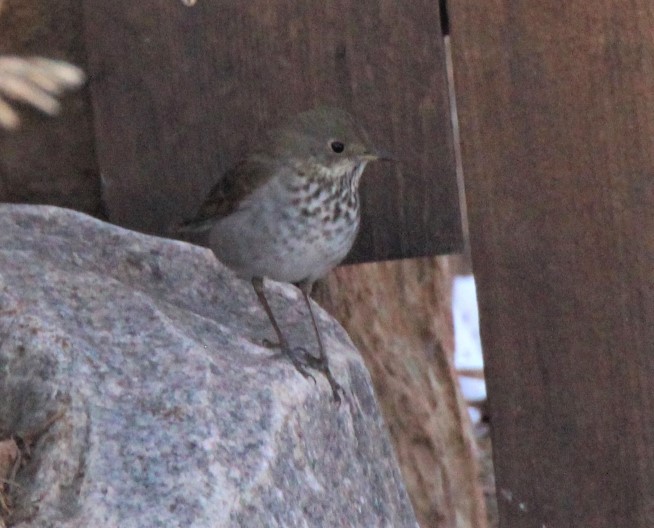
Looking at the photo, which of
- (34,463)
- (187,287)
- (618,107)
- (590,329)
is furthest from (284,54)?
(34,463)

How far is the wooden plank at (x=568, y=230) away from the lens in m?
3.14

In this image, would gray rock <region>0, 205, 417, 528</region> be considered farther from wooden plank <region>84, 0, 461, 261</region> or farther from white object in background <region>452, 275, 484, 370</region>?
white object in background <region>452, 275, 484, 370</region>

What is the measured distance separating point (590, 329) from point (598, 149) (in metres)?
0.48

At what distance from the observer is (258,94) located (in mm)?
3320

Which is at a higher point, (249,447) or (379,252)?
(379,252)

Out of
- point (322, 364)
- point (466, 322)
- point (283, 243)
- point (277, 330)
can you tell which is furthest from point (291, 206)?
point (466, 322)

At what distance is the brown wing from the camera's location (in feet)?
10.5

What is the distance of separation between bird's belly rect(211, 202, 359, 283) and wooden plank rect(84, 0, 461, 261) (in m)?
0.22

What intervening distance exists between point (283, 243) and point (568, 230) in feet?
2.49

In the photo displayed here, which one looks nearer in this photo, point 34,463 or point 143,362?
point 34,463

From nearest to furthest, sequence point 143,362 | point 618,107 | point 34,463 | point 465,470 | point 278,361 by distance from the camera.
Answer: point 34,463, point 143,362, point 278,361, point 618,107, point 465,470

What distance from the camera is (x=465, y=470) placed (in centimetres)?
389

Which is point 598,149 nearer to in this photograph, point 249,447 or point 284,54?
point 284,54

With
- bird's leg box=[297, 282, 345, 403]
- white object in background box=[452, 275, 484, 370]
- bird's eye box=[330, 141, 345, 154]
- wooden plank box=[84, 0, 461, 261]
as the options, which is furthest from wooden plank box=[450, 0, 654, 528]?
white object in background box=[452, 275, 484, 370]
